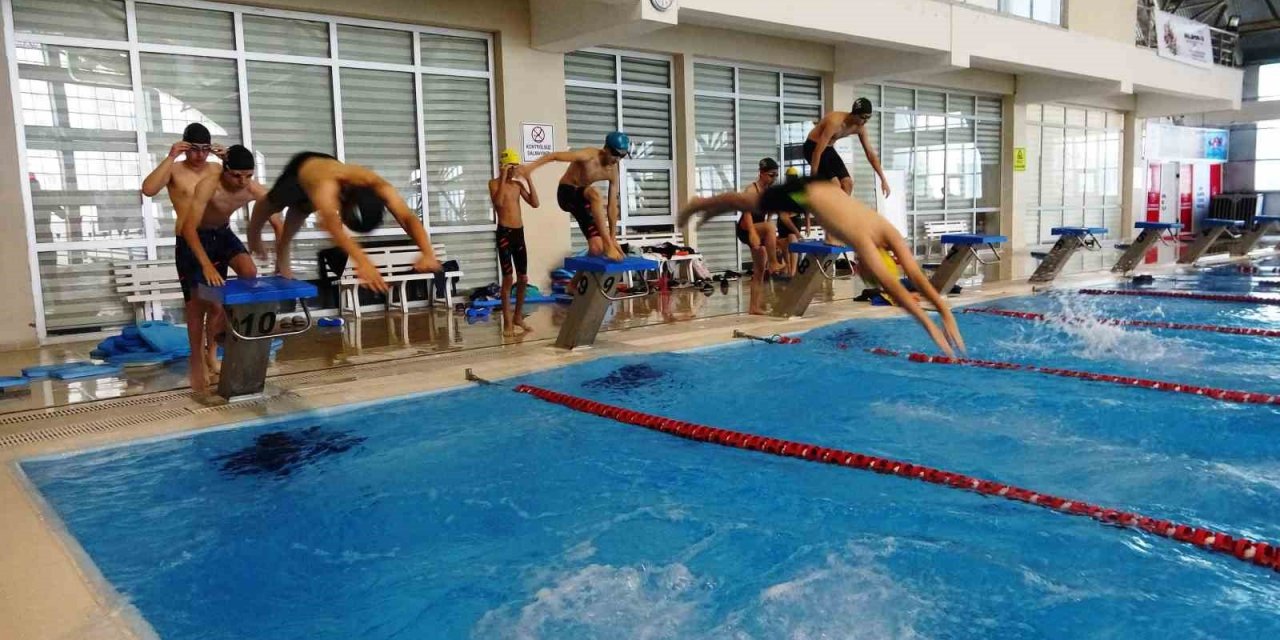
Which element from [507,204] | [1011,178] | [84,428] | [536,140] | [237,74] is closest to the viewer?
[84,428]

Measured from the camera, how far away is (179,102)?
8.77 metres

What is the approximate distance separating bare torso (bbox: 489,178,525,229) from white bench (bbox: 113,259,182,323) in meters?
3.28

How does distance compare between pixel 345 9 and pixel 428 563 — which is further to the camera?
pixel 345 9

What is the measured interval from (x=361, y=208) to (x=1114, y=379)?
15.9 feet

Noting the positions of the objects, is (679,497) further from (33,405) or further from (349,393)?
(33,405)

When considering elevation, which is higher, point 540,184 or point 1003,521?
point 540,184

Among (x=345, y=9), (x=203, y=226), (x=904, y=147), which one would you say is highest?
(x=345, y=9)

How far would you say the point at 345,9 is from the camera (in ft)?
31.0

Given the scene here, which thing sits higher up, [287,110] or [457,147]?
[287,110]

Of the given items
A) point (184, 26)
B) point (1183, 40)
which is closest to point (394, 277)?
point (184, 26)

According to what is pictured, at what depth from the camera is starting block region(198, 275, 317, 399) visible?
4.84 metres

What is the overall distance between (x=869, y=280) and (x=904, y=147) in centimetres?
1272

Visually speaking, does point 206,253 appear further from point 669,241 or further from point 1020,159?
point 1020,159

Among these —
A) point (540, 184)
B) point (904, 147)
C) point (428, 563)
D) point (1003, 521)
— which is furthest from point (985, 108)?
point (428, 563)
